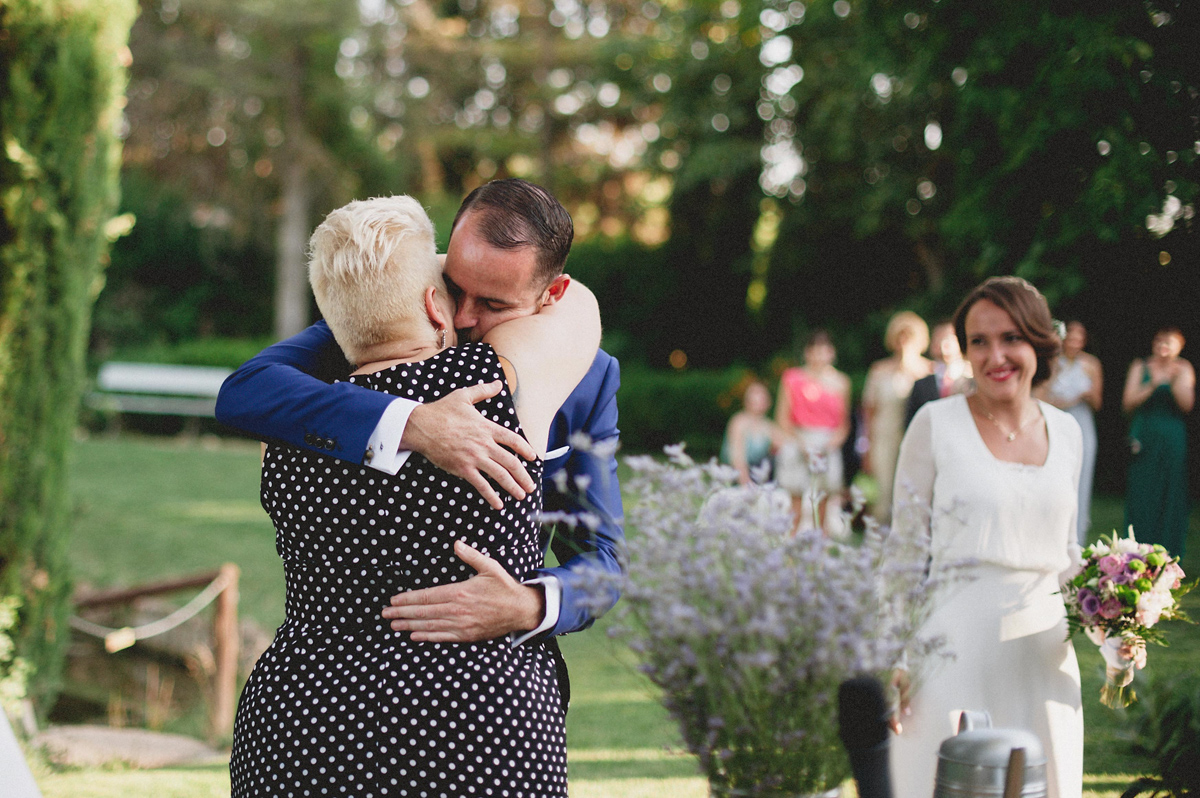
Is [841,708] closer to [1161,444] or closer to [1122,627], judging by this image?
[1122,627]

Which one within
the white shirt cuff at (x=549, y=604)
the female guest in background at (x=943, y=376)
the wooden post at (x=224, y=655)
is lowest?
the wooden post at (x=224, y=655)

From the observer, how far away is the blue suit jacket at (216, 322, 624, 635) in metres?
1.57

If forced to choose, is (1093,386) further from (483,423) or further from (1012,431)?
(483,423)

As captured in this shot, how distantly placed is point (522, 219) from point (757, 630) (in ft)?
2.77

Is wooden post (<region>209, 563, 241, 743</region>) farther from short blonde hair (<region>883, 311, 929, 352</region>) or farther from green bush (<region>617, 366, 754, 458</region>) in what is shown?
green bush (<region>617, 366, 754, 458</region>)

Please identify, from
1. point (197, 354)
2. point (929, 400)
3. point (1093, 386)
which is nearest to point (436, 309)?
point (929, 400)

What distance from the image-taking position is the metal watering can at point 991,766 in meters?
1.32

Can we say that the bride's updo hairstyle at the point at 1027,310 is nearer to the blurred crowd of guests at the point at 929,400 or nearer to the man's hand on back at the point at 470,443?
the man's hand on back at the point at 470,443

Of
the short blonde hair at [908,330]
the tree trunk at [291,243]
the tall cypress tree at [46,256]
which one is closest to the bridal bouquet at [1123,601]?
the tall cypress tree at [46,256]

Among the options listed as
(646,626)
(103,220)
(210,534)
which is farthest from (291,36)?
(646,626)

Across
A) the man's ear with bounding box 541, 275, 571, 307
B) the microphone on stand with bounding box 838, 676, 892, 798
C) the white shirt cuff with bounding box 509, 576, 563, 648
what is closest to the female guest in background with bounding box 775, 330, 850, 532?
the man's ear with bounding box 541, 275, 571, 307

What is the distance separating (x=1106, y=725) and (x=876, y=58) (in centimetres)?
802

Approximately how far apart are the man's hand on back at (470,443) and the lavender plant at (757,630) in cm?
29

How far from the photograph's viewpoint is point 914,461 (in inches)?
120
